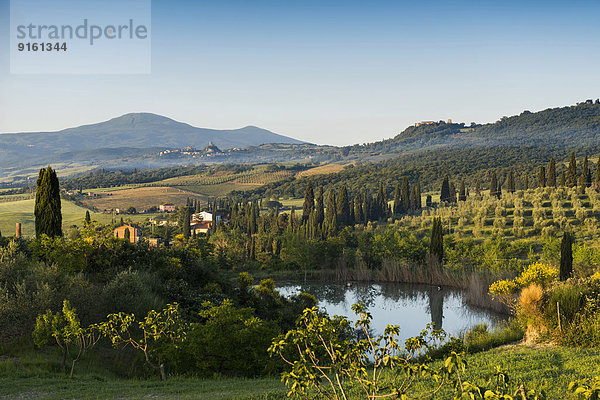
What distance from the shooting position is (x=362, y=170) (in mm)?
109312

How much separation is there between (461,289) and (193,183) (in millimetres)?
96225

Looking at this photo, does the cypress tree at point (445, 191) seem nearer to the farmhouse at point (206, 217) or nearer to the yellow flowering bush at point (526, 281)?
the farmhouse at point (206, 217)

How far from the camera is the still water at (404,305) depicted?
2228cm

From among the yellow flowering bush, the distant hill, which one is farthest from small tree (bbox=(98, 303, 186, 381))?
the distant hill

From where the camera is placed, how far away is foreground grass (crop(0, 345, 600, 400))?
7164 millimetres

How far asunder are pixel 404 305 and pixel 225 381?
19539mm

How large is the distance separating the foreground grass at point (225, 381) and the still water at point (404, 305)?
10509 millimetres

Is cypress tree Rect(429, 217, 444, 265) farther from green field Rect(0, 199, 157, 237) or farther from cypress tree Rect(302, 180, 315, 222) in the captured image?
green field Rect(0, 199, 157, 237)

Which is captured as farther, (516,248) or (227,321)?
(516,248)

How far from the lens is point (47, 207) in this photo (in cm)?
1986

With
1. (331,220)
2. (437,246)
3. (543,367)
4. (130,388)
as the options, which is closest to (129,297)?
(130,388)

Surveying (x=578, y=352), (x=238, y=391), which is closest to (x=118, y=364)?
(x=238, y=391)

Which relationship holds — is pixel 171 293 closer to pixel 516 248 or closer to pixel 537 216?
pixel 516 248

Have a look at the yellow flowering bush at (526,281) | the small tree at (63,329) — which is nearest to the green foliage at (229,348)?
the small tree at (63,329)
